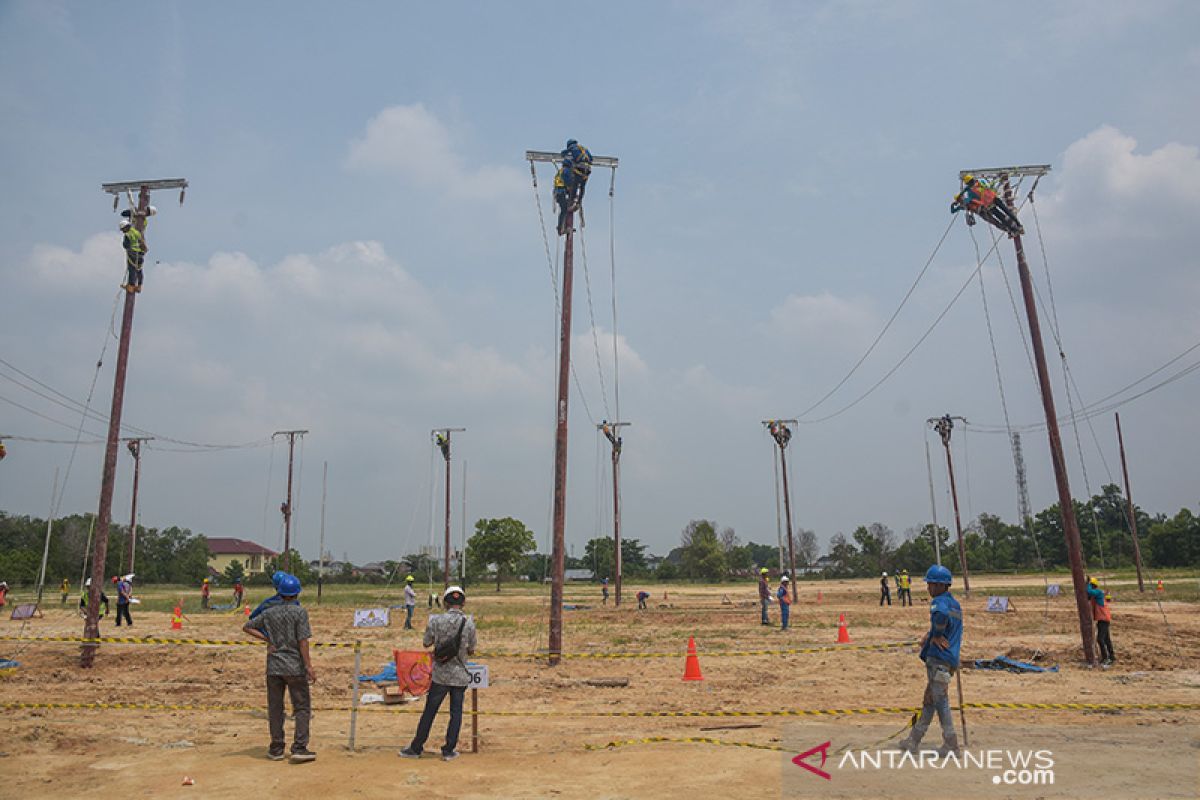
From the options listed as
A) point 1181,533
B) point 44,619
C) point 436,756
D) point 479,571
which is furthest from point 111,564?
point 1181,533

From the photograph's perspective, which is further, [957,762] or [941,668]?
[941,668]

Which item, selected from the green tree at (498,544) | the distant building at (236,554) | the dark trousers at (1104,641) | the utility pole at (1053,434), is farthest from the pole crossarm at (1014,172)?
the distant building at (236,554)

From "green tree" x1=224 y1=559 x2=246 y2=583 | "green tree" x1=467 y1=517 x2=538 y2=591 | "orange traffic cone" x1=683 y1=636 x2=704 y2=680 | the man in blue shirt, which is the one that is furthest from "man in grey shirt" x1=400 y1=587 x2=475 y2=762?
"green tree" x1=224 y1=559 x2=246 y2=583

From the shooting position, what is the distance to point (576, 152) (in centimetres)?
1800

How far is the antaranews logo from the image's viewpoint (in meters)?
7.16

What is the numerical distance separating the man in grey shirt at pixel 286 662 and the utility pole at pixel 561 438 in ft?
25.9

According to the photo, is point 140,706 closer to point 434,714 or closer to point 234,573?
point 434,714

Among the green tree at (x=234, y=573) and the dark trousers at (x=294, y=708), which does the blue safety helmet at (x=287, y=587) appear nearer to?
the dark trousers at (x=294, y=708)

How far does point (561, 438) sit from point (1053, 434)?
1046cm

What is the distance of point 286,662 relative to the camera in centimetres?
805

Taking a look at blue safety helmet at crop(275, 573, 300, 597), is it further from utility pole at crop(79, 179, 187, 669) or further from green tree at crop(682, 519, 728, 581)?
green tree at crop(682, 519, 728, 581)

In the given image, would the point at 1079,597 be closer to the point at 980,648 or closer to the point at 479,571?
the point at 980,648

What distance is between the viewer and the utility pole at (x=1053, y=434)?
51.0 feet

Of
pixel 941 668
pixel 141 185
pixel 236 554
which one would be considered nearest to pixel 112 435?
pixel 141 185
